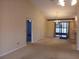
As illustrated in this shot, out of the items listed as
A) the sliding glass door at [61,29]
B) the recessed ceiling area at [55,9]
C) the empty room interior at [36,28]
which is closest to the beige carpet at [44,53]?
the empty room interior at [36,28]

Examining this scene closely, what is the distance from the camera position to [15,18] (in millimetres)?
7289

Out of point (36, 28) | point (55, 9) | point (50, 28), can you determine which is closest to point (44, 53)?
point (36, 28)

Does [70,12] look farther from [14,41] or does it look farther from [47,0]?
[14,41]

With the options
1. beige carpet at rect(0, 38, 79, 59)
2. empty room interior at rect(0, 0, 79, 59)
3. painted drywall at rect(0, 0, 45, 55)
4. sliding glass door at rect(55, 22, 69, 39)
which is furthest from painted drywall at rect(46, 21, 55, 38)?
beige carpet at rect(0, 38, 79, 59)

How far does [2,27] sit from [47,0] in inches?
158

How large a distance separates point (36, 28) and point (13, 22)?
384 cm

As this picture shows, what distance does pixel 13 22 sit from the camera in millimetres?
7078

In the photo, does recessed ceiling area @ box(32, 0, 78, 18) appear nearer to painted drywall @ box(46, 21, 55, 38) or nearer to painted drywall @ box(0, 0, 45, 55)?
painted drywall @ box(0, 0, 45, 55)

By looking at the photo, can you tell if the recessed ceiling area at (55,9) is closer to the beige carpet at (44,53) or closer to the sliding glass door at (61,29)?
the sliding glass door at (61,29)

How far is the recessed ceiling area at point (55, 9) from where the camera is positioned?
9.56 m

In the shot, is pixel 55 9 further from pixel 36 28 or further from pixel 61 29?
pixel 61 29

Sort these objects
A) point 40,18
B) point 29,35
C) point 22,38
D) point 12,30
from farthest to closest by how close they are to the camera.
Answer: point 40,18 < point 29,35 < point 22,38 < point 12,30

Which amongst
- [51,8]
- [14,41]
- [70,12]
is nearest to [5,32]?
[14,41]

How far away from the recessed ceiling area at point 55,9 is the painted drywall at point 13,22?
86cm
